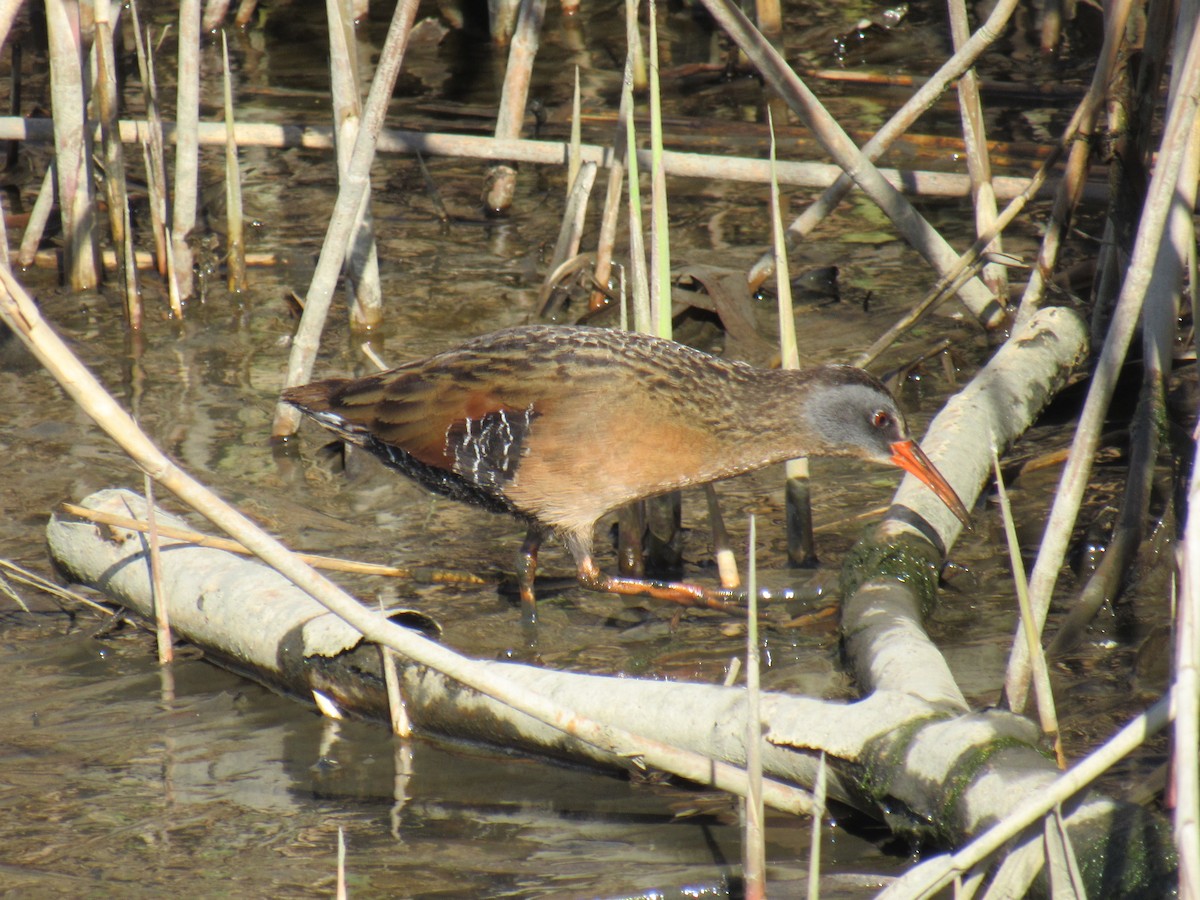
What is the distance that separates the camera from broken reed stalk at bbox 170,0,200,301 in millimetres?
5340

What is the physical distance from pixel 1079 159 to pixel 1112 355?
1.82m

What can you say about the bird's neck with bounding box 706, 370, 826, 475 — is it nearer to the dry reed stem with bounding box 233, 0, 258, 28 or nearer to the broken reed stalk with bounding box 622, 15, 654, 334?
the broken reed stalk with bounding box 622, 15, 654, 334

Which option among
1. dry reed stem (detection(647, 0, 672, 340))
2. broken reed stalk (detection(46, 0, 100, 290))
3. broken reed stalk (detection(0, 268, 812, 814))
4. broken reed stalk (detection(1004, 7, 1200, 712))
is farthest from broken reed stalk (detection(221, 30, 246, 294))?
broken reed stalk (detection(1004, 7, 1200, 712))

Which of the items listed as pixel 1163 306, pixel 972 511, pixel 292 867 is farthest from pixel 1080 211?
pixel 292 867

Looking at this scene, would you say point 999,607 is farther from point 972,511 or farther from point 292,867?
point 292,867

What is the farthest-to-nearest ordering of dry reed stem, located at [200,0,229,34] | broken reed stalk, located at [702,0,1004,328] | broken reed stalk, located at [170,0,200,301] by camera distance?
dry reed stem, located at [200,0,229,34], broken reed stalk, located at [170,0,200,301], broken reed stalk, located at [702,0,1004,328]

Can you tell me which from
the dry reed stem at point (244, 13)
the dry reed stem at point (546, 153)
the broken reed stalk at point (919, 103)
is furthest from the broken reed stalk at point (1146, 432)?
the dry reed stem at point (244, 13)

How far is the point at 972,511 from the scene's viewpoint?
14.1 ft

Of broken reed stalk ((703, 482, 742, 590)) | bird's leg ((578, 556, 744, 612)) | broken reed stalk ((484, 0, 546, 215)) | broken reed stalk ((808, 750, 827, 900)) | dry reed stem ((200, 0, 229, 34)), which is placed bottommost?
bird's leg ((578, 556, 744, 612))

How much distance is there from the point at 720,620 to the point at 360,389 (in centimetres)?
127

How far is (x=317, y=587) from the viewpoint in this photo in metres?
2.43

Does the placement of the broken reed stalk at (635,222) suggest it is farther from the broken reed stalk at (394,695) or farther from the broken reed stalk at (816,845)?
the broken reed stalk at (816,845)

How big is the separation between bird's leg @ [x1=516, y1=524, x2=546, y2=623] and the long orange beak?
1043mm

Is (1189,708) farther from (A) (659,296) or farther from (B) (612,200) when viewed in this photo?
(B) (612,200)
